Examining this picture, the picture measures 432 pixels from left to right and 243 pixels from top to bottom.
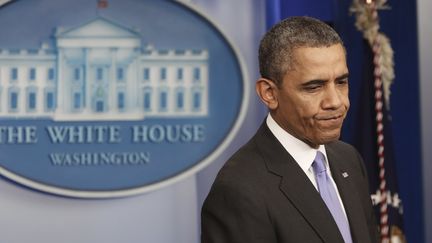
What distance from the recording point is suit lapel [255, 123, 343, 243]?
1160 mm

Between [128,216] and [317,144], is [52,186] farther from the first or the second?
[317,144]

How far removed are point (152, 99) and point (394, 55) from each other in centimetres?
126

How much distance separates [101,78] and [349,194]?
155cm

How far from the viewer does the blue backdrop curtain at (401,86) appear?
2979mm

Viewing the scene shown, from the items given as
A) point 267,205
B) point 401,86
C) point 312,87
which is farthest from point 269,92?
point 401,86

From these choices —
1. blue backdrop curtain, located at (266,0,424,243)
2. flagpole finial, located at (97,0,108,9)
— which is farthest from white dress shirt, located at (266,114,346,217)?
blue backdrop curtain, located at (266,0,424,243)

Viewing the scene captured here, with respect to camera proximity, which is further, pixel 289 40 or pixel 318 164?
pixel 318 164

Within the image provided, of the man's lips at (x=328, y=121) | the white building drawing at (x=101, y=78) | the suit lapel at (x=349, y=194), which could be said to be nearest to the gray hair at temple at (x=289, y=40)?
the man's lips at (x=328, y=121)

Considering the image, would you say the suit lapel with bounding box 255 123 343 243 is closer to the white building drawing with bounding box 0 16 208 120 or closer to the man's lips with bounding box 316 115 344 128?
the man's lips with bounding box 316 115 344 128

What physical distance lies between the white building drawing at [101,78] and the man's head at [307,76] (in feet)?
4.89

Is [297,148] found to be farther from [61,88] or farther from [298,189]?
[61,88]

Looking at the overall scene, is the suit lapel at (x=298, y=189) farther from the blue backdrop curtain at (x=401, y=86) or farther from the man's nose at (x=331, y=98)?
the blue backdrop curtain at (x=401, y=86)

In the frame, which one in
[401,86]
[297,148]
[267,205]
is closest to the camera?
[267,205]

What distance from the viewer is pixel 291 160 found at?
4.03 ft
